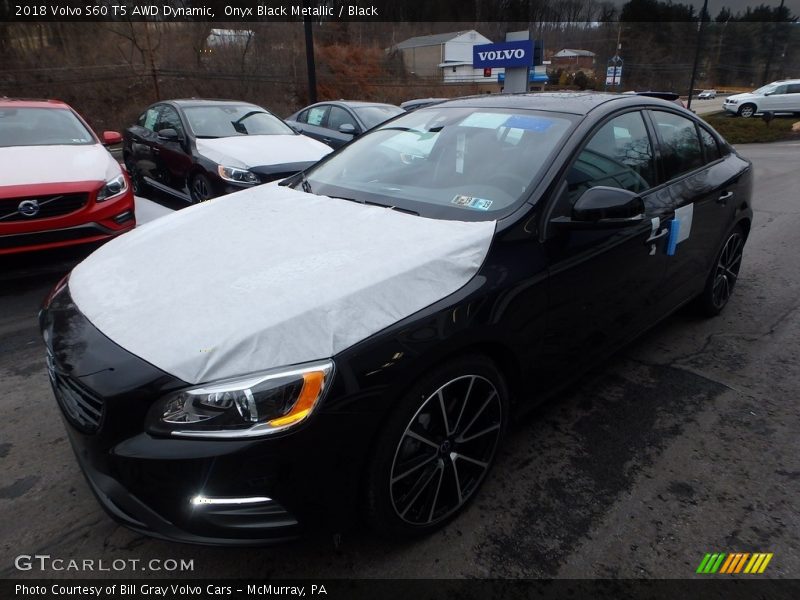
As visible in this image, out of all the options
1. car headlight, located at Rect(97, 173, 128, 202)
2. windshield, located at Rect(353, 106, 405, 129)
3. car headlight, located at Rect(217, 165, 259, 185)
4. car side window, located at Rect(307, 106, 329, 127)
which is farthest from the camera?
car side window, located at Rect(307, 106, 329, 127)

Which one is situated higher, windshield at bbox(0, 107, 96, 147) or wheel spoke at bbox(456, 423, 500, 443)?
windshield at bbox(0, 107, 96, 147)

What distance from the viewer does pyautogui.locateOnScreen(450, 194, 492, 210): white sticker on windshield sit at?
2.40m

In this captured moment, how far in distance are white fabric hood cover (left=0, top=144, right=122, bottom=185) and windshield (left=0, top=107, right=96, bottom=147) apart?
0.23m

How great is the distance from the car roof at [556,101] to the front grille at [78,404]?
8.06 feet

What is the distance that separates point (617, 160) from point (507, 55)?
Answer: 15045 mm

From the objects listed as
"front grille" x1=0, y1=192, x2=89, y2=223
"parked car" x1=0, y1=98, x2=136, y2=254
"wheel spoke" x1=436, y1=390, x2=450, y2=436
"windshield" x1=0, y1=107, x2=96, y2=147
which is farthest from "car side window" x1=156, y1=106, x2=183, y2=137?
"wheel spoke" x1=436, y1=390, x2=450, y2=436

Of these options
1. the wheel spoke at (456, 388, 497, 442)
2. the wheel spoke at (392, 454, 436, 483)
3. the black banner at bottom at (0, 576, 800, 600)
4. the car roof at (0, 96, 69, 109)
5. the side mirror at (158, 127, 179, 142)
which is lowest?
the black banner at bottom at (0, 576, 800, 600)

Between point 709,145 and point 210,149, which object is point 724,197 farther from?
point 210,149

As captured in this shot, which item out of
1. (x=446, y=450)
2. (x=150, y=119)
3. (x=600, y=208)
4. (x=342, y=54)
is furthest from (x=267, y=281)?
(x=342, y=54)

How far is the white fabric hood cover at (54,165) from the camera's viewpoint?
4.54 metres

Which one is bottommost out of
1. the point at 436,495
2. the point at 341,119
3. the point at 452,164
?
the point at 436,495

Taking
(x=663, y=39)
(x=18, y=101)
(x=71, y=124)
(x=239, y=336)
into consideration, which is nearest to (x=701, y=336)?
(x=239, y=336)

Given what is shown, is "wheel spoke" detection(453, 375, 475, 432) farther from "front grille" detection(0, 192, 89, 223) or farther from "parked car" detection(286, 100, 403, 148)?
"parked car" detection(286, 100, 403, 148)

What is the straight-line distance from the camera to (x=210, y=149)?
21.2 feet
